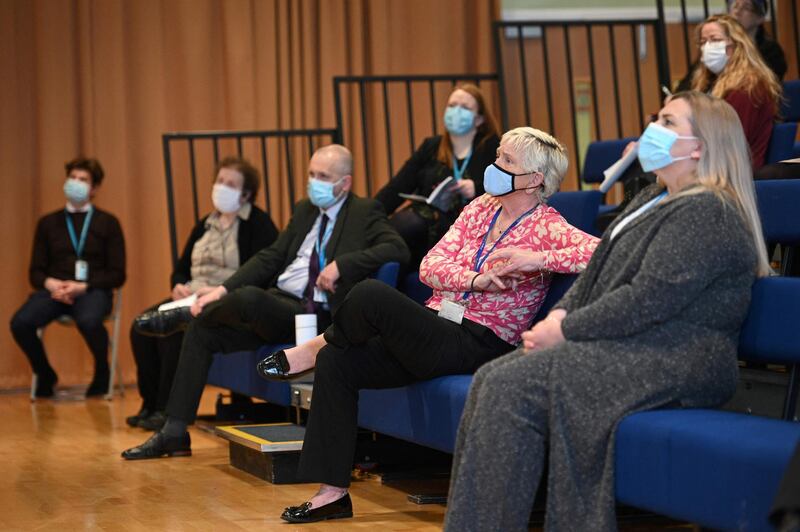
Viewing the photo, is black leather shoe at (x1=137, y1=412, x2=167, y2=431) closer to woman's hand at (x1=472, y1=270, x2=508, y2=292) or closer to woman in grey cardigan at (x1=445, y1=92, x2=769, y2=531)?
woman's hand at (x1=472, y1=270, x2=508, y2=292)

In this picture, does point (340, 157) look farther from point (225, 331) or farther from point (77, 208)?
point (77, 208)

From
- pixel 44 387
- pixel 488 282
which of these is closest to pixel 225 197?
pixel 44 387

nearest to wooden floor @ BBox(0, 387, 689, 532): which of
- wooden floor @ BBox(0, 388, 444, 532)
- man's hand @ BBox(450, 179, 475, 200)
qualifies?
wooden floor @ BBox(0, 388, 444, 532)

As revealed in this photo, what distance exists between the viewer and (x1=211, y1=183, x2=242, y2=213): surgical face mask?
575 centimetres

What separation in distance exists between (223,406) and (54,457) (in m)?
1.09

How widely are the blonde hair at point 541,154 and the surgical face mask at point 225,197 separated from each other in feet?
7.47

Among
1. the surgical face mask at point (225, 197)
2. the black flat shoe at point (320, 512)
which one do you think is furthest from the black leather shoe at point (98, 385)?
the black flat shoe at point (320, 512)

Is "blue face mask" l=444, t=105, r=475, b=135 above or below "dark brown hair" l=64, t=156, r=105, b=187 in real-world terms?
below

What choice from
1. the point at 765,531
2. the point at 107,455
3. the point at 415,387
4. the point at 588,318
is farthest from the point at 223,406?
the point at 765,531

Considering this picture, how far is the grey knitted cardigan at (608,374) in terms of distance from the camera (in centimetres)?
263

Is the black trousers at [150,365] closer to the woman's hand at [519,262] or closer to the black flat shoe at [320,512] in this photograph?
the black flat shoe at [320,512]

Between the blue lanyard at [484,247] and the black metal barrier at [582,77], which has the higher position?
the black metal barrier at [582,77]

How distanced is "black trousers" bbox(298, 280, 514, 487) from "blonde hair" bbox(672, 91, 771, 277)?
940mm

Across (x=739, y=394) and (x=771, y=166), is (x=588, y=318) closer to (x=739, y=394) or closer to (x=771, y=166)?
(x=739, y=394)
